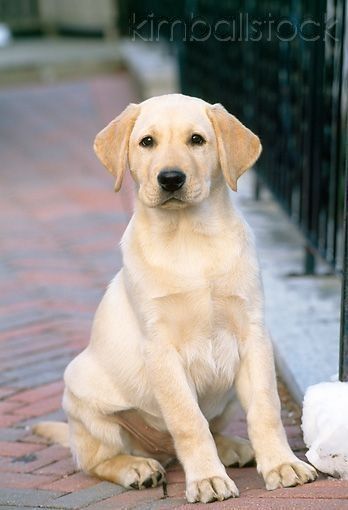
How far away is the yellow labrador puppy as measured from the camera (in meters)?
3.36

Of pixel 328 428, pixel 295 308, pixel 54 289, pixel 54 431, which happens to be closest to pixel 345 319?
pixel 328 428

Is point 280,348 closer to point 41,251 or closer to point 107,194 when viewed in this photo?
point 41,251

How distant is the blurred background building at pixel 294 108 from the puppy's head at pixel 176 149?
403 mm

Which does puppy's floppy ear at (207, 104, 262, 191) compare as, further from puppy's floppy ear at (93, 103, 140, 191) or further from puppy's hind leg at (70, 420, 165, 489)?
puppy's hind leg at (70, 420, 165, 489)

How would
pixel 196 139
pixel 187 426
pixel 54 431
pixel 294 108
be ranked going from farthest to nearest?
1. pixel 294 108
2. pixel 54 431
3. pixel 196 139
4. pixel 187 426

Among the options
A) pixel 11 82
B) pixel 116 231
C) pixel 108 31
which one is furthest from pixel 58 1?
pixel 116 231

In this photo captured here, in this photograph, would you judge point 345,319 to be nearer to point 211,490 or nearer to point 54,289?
point 211,490

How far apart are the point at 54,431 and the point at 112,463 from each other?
19.0 inches

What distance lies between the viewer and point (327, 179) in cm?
568

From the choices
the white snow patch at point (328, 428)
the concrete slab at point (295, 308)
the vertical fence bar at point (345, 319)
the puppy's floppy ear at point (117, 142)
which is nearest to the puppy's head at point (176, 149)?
the puppy's floppy ear at point (117, 142)

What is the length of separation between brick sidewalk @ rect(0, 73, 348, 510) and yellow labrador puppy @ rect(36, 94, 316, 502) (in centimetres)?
13

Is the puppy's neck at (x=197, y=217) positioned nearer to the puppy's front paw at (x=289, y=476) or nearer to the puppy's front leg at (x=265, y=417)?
the puppy's front leg at (x=265, y=417)

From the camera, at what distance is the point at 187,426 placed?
3.36 m

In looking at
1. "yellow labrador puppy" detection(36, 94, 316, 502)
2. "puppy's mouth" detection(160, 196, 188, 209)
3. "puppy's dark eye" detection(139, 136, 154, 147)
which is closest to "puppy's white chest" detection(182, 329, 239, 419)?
"yellow labrador puppy" detection(36, 94, 316, 502)
